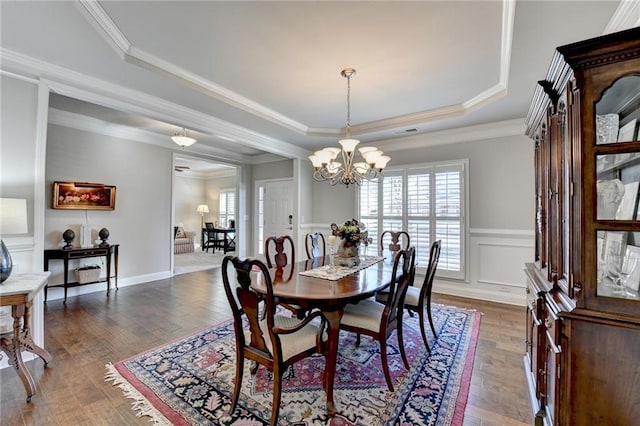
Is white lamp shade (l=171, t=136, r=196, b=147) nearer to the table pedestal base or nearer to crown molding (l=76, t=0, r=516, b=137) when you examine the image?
crown molding (l=76, t=0, r=516, b=137)

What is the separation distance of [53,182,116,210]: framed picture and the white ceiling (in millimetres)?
974

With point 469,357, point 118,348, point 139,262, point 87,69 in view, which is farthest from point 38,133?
point 469,357

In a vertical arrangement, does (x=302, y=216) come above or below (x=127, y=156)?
below

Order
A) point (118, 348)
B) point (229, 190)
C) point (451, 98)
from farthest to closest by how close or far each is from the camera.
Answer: point (229, 190)
point (451, 98)
point (118, 348)

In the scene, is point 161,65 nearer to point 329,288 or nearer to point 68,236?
point 329,288

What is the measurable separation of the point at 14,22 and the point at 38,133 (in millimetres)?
874

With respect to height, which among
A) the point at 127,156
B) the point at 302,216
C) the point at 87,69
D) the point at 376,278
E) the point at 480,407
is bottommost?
the point at 480,407

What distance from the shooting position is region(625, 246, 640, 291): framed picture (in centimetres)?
123

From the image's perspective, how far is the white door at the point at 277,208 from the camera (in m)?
6.62

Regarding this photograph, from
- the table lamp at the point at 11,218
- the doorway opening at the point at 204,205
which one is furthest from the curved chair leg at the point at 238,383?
the doorway opening at the point at 204,205

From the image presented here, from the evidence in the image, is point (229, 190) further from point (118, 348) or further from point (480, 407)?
point (480, 407)

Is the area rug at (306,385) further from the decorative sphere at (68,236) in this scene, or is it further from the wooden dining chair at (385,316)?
the decorative sphere at (68,236)

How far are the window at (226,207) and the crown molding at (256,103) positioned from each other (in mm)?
6296

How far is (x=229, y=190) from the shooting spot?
10453mm
